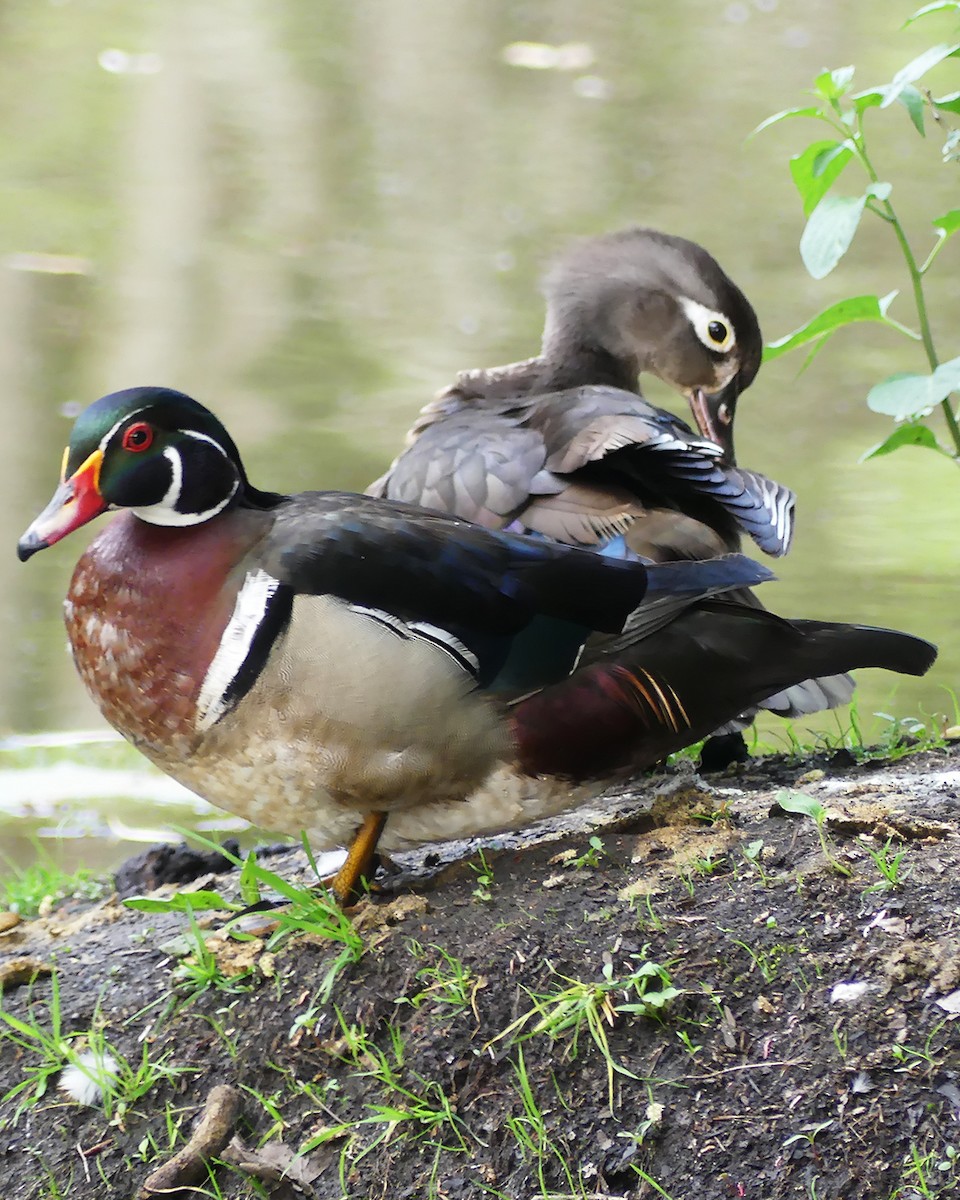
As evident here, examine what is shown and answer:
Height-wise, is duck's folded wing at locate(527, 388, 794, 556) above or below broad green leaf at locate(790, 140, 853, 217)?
below

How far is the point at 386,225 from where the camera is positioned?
818 cm

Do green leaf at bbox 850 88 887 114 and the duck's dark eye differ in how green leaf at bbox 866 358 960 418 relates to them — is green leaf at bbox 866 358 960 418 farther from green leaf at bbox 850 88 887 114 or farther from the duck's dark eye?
the duck's dark eye

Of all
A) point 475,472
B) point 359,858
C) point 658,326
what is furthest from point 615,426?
point 658,326

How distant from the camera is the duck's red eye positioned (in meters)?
2.18

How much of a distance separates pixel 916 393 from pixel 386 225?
20.2 ft

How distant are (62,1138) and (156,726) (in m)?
0.55

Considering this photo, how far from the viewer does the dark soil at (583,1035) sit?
5.74 feet

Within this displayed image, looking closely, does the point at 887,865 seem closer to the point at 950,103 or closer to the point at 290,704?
the point at 290,704

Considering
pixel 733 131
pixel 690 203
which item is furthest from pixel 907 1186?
pixel 733 131

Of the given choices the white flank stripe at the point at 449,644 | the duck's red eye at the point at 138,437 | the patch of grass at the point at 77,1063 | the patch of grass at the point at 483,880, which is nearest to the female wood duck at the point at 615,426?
the white flank stripe at the point at 449,644

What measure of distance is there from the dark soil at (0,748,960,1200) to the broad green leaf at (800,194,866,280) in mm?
812

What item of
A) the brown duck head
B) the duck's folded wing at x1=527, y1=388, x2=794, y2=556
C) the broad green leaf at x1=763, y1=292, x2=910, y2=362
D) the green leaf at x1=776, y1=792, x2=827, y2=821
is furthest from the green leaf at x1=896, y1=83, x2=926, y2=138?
the brown duck head

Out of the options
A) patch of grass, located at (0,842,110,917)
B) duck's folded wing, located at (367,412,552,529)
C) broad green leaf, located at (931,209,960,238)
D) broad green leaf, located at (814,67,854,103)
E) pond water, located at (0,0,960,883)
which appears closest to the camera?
broad green leaf, located at (931,209,960,238)

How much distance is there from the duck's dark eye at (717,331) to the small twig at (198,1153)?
7.04ft
